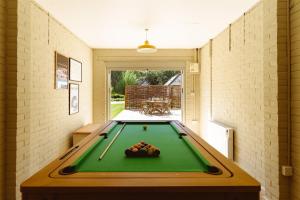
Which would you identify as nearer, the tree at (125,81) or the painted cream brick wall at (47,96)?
the painted cream brick wall at (47,96)

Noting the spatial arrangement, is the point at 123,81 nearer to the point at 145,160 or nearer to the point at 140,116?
the point at 140,116

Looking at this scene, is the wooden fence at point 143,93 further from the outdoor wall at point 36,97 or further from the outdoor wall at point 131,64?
the outdoor wall at point 36,97

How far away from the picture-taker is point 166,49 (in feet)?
21.6

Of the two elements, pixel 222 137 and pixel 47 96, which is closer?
pixel 47 96

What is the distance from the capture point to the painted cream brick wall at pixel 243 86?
336 cm

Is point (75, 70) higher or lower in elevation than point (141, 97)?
higher

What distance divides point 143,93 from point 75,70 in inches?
151

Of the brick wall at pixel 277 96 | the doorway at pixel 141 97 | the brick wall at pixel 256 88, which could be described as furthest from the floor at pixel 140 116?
the brick wall at pixel 277 96

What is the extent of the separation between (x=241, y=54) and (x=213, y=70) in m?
1.51

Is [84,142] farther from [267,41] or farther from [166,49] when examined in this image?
[166,49]

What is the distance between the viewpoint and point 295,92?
2.46 m

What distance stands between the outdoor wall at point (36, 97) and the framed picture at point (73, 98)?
0.37 ft

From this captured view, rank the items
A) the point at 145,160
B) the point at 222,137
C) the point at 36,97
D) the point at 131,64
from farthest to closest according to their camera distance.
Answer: the point at 131,64, the point at 222,137, the point at 36,97, the point at 145,160

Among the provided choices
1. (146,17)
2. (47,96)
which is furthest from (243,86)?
(47,96)
